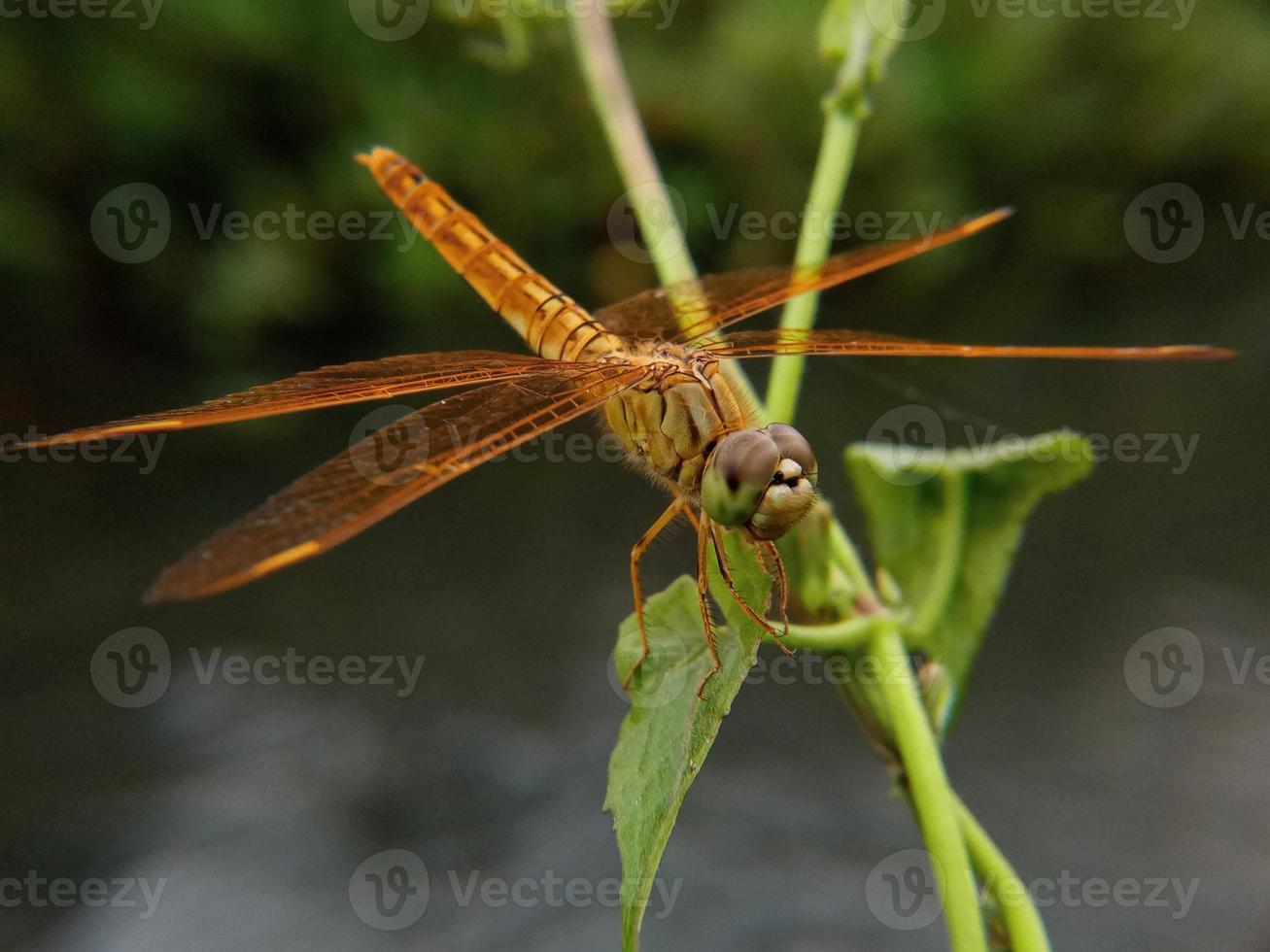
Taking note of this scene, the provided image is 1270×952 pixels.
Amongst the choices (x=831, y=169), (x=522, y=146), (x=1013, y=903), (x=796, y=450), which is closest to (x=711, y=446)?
(x=796, y=450)

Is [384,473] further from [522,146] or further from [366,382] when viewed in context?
[522,146]

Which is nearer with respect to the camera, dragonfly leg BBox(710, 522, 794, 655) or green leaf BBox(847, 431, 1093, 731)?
dragonfly leg BBox(710, 522, 794, 655)

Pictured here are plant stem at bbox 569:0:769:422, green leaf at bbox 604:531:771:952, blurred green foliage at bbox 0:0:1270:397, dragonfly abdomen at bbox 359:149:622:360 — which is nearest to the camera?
green leaf at bbox 604:531:771:952

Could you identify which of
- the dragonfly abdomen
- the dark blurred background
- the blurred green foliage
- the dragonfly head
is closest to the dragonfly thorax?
the dragonfly head

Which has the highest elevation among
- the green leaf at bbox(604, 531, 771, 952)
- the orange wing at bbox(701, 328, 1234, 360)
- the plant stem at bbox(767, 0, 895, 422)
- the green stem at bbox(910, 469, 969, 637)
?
the plant stem at bbox(767, 0, 895, 422)

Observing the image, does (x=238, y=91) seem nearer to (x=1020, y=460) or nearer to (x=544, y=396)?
(x=544, y=396)

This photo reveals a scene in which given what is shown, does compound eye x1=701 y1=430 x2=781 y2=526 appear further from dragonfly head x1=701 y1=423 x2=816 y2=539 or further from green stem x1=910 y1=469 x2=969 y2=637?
green stem x1=910 y1=469 x2=969 y2=637

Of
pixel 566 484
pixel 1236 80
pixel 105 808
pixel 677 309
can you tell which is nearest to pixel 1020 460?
pixel 677 309

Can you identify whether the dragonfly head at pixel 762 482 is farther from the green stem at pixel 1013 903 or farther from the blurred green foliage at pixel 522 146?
the blurred green foliage at pixel 522 146
